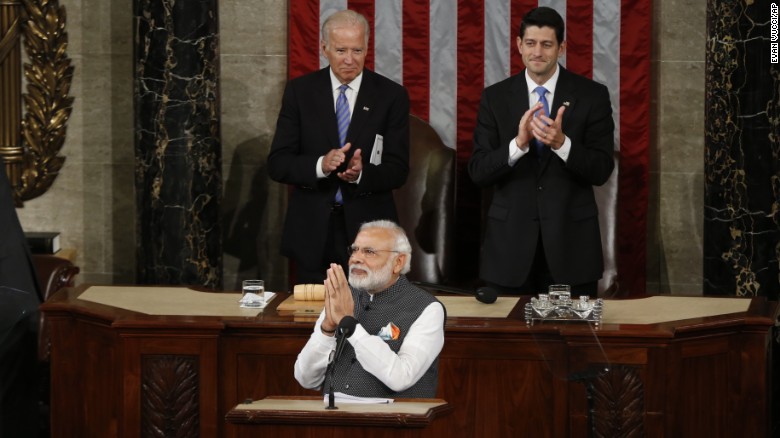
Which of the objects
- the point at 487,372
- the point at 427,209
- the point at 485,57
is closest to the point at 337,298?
the point at 487,372

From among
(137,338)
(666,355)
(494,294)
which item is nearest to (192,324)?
(137,338)

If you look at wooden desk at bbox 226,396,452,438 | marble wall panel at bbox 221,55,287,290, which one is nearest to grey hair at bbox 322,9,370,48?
marble wall panel at bbox 221,55,287,290

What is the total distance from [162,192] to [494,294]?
2.83m

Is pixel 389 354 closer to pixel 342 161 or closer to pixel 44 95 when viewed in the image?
pixel 342 161

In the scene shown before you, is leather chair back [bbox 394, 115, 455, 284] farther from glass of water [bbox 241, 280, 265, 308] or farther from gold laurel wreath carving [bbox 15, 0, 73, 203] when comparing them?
gold laurel wreath carving [bbox 15, 0, 73, 203]

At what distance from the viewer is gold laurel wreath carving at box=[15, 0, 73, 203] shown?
9.15 metres

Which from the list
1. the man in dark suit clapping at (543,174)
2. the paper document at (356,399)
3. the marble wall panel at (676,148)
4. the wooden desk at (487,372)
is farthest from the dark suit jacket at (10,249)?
the marble wall panel at (676,148)

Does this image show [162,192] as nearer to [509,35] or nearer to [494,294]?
[509,35]

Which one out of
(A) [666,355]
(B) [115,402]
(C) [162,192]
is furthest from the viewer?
(C) [162,192]

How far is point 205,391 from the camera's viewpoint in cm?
605

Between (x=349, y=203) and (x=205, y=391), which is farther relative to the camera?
(x=349, y=203)

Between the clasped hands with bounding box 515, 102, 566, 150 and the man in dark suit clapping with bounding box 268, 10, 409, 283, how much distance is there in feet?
2.48

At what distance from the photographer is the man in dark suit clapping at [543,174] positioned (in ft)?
23.6

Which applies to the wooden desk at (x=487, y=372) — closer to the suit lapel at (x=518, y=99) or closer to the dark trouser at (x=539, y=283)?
the dark trouser at (x=539, y=283)
